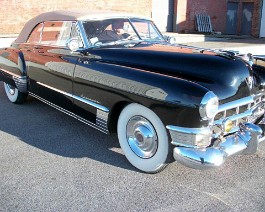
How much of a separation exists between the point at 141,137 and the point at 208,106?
0.88 m

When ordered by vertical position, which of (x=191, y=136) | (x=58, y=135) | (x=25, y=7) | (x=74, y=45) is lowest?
(x=58, y=135)

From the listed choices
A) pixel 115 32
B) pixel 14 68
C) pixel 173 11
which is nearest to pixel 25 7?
pixel 173 11

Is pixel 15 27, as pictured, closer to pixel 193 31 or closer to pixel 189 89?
pixel 193 31

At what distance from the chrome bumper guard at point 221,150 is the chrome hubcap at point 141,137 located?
Result: 0.38 metres

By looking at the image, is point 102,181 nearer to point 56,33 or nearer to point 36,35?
point 56,33

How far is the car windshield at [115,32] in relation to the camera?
14.6 ft

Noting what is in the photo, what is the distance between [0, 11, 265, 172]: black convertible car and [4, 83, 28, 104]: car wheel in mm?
922

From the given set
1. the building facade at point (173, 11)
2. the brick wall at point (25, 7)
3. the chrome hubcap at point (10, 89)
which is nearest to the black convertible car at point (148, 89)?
the chrome hubcap at point (10, 89)

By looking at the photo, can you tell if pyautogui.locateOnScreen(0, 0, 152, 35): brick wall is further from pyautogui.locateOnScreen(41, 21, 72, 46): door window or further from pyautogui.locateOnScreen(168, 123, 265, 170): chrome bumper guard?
pyautogui.locateOnScreen(168, 123, 265, 170): chrome bumper guard

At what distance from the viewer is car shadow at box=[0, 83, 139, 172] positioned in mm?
3918

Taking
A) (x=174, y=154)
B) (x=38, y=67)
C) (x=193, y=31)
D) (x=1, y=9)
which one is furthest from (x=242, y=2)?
(x=174, y=154)

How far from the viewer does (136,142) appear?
360cm

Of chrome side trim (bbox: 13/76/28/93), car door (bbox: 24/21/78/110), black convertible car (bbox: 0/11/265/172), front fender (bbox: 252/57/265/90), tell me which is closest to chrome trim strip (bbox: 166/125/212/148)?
black convertible car (bbox: 0/11/265/172)

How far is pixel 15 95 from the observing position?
5930 millimetres
